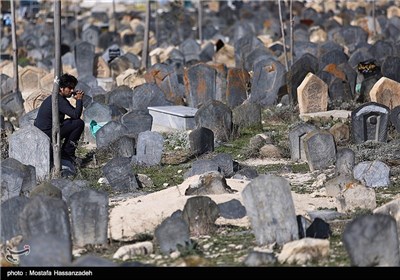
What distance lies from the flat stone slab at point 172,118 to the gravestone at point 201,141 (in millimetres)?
1771

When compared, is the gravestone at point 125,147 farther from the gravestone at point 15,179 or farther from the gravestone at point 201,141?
the gravestone at point 15,179

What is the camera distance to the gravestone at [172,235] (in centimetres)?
1091

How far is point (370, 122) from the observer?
16734 mm

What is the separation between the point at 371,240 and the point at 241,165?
6076 millimetres

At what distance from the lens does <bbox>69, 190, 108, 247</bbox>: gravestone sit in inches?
445

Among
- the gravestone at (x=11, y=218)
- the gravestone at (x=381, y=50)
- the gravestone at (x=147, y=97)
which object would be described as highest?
the gravestone at (x=381, y=50)

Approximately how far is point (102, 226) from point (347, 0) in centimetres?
4977

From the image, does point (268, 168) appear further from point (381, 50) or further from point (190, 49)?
point (190, 49)

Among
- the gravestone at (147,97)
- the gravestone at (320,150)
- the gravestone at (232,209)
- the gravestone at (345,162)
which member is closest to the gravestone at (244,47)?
the gravestone at (147,97)

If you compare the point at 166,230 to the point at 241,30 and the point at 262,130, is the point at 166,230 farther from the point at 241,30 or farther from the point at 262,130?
the point at 241,30

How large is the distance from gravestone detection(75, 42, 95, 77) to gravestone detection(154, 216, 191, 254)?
1757 centimetres

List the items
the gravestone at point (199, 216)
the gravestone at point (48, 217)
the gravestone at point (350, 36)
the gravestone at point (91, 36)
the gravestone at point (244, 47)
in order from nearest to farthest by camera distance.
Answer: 1. the gravestone at point (48, 217)
2. the gravestone at point (199, 216)
3. the gravestone at point (244, 47)
4. the gravestone at point (350, 36)
5. the gravestone at point (91, 36)

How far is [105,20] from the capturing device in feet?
179

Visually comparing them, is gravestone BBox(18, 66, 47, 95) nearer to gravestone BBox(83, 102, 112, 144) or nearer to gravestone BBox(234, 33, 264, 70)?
gravestone BBox(234, 33, 264, 70)
